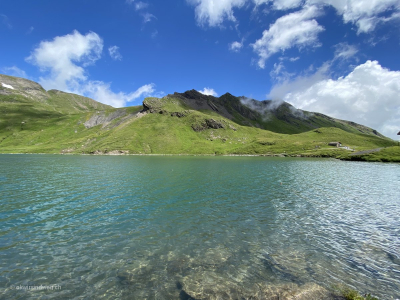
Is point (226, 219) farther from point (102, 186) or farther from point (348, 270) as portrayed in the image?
point (102, 186)

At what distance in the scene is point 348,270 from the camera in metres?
15.5

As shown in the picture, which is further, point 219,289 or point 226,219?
point 226,219

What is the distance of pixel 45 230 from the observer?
21844 millimetres

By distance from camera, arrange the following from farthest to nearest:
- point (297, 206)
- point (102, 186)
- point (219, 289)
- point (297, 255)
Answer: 1. point (102, 186)
2. point (297, 206)
3. point (297, 255)
4. point (219, 289)

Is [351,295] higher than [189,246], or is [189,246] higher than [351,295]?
[351,295]

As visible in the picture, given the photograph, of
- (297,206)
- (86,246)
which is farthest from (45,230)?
(297,206)

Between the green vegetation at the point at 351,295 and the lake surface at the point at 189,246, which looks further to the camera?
the lake surface at the point at 189,246

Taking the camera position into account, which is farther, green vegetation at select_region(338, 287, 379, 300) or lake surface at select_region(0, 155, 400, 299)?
lake surface at select_region(0, 155, 400, 299)

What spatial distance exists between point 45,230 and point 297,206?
111 ft

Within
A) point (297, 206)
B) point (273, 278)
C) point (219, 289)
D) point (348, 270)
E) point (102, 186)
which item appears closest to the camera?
point (219, 289)

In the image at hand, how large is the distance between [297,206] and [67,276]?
101ft

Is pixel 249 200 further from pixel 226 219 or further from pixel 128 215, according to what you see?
pixel 128 215

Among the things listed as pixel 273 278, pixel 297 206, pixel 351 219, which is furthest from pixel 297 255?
pixel 297 206

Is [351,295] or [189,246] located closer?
[351,295]
